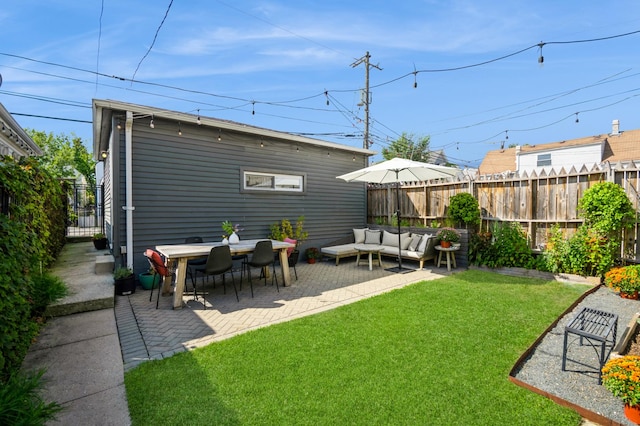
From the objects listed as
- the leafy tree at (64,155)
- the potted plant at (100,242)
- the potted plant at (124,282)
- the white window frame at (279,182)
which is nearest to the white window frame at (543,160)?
the white window frame at (279,182)

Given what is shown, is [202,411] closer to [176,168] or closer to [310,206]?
[176,168]

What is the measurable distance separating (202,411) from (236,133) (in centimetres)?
626

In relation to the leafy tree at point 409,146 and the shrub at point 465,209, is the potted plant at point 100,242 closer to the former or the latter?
the shrub at point 465,209

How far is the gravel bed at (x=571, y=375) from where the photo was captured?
2236 mm

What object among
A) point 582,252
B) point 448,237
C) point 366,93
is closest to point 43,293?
point 448,237

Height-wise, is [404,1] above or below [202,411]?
above

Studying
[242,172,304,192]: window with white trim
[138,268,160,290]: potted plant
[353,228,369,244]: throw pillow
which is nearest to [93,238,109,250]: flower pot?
[138,268,160,290]: potted plant

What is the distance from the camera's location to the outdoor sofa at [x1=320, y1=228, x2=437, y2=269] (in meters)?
7.50

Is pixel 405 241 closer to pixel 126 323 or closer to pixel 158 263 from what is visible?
pixel 158 263

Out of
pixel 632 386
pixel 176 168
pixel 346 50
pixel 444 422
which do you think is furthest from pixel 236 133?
pixel 346 50

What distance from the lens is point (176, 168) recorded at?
6.45m

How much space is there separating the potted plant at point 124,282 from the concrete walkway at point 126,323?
145mm

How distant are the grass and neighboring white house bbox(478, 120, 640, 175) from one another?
47.6ft

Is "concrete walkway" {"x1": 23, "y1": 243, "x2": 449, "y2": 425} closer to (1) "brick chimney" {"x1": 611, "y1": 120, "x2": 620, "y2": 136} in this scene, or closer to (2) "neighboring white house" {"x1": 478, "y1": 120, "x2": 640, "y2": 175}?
(2) "neighboring white house" {"x1": 478, "y1": 120, "x2": 640, "y2": 175}
